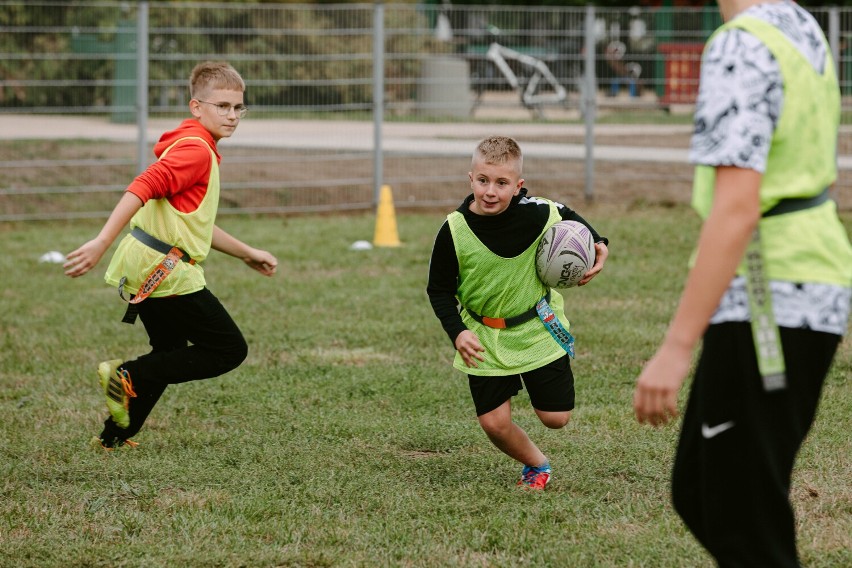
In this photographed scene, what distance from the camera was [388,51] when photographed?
15.7 meters

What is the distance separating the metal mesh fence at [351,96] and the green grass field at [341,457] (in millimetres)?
5286

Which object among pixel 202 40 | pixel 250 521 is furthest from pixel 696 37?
pixel 250 521

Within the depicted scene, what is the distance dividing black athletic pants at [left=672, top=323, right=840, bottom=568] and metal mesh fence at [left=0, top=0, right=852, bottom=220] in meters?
11.7

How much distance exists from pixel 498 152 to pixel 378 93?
10.2 m

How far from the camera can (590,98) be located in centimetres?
1538

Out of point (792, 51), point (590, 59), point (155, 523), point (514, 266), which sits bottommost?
point (155, 523)

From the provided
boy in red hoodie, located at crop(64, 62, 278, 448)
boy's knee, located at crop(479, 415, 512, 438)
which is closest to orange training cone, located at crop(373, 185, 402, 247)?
boy in red hoodie, located at crop(64, 62, 278, 448)

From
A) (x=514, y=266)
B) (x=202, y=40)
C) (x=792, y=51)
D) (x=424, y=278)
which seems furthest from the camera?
(x=202, y=40)

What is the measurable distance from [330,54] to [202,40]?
156 centimetres

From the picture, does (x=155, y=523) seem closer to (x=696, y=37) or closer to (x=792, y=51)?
(x=792, y=51)

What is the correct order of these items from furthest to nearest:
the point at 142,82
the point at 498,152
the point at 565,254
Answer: the point at 142,82 < the point at 565,254 < the point at 498,152

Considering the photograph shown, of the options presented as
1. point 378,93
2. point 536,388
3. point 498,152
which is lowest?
point 536,388

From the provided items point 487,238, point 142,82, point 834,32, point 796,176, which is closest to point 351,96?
point 142,82

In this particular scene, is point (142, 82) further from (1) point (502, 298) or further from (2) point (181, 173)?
(1) point (502, 298)
